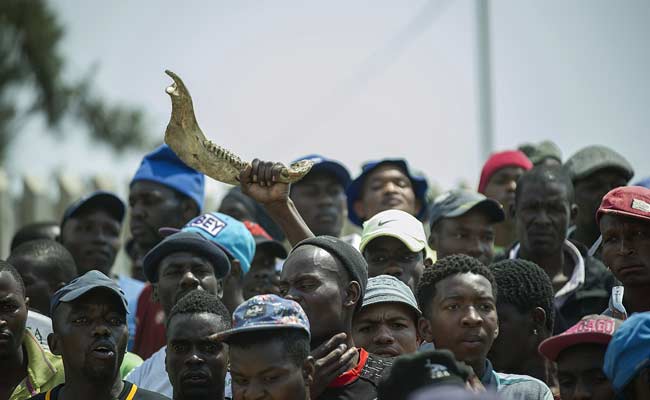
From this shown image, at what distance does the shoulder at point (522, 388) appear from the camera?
237 inches

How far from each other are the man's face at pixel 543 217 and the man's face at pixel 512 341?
3.98ft

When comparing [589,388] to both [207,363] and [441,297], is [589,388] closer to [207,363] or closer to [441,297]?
[441,297]

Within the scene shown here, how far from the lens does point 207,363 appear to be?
6496 mm

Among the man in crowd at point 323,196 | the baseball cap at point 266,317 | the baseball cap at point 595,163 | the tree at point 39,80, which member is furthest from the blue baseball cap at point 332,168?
the tree at point 39,80

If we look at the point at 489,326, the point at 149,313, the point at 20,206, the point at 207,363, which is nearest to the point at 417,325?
the point at 489,326

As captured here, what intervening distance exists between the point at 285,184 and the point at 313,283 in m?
0.96

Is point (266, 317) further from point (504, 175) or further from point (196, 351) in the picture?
point (504, 175)

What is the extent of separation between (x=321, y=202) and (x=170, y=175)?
113cm

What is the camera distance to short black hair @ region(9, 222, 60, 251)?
9.59 meters

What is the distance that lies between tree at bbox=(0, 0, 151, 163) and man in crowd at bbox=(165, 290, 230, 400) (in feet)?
55.5

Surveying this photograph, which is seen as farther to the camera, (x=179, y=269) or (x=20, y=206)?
(x=20, y=206)

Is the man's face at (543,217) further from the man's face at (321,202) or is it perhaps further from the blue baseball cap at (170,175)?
the blue baseball cap at (170,175)

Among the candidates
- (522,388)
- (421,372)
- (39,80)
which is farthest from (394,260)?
(39,80)

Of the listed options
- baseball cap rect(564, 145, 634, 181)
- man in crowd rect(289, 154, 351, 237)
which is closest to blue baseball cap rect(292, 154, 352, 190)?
man in crowd rect(289, 154, 351, 237)
